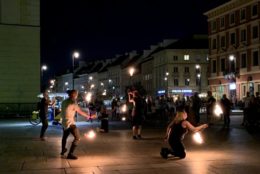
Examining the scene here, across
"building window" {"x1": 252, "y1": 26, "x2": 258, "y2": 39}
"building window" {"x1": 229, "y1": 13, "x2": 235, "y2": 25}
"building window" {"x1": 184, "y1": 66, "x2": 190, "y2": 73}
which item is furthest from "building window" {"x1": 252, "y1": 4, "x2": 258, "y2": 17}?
"building window" {"x1": 184, "y1": 66, "x2": 190, "y2": 73}

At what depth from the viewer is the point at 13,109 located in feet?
136

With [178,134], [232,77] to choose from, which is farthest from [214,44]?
Result: [178,134]

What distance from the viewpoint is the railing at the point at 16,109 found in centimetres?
4066

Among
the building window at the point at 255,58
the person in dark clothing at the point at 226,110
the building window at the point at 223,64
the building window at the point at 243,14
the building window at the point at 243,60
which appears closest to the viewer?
the person in dark clothing at the point at 226,110

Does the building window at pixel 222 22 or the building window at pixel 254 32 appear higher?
the building window at pixel 222 22

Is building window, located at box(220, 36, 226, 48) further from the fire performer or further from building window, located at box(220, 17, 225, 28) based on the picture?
the fire performer

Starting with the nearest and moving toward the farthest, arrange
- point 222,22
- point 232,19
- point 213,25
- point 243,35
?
point 243,35 < point 232,19 < point 222,22 < point 213,25

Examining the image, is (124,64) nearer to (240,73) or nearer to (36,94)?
(240,73)

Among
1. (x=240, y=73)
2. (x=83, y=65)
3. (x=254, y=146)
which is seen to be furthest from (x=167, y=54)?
(x=83, y=65)

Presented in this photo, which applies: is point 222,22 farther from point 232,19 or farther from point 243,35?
point 243,35

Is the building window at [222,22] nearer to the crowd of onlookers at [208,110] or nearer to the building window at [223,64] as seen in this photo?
the building window at [223,64]

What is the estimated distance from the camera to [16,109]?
4181 cm

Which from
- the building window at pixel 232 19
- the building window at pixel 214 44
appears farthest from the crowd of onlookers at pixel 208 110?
the building window at pixel 214 44

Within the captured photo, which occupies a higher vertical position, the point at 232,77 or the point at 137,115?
the point at 232,77
